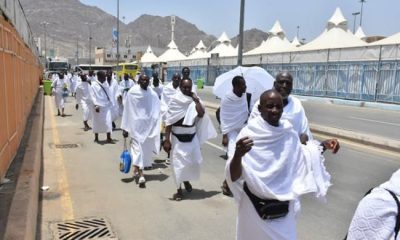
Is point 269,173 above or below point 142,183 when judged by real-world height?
Answer: above

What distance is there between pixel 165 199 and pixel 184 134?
903 millimetres

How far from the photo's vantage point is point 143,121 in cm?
738

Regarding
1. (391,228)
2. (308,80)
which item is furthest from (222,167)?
(308,80)

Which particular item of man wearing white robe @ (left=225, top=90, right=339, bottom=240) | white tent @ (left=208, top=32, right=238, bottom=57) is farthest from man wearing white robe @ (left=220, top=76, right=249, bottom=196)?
white tent @ (left=208, top=32, right=238, bottom=57)

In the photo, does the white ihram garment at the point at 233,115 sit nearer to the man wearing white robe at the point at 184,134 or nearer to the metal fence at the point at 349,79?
the man wearing white robe at the point at 184,134

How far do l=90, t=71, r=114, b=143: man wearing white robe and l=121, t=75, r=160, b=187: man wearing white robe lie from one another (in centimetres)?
391

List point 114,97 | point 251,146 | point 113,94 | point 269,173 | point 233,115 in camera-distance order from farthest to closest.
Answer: point 114,97 < point 113,94 < point 233,115 < point 269,173 < point 251,146

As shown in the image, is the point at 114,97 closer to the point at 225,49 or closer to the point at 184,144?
the point at 184,144

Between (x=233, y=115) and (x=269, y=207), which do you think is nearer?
(x=269, y=207)

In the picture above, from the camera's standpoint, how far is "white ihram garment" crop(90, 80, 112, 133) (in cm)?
1130

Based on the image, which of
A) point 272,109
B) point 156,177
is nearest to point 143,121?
point 156,177

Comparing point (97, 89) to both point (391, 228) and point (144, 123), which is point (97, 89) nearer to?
point (144, 123)

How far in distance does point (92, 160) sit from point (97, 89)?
3.02 m

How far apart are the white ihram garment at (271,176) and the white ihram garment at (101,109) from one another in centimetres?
839
